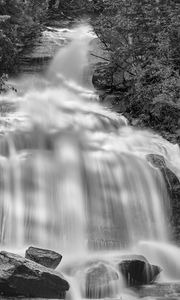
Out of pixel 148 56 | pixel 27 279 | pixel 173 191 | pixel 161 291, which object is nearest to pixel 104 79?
pixel 148 56

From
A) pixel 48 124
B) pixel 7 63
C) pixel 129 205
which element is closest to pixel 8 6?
pixel 7 63

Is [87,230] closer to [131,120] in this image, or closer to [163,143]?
[163,143]

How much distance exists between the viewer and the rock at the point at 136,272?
344 inches

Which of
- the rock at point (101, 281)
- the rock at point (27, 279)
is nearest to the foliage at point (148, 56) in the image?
the rock at point (101, 281)

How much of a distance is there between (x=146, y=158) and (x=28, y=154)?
3.20 metres

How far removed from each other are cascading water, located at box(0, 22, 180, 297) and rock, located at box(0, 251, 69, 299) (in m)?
0.63

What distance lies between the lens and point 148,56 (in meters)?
16.8

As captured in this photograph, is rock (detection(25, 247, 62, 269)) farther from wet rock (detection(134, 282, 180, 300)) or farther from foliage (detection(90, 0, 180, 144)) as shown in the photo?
foliage (detection(90, 0, 180, 144))

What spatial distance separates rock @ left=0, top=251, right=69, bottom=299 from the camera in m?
7.47

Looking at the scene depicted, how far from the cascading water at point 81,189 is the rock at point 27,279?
63 centimetres

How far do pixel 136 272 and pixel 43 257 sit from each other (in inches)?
71.9

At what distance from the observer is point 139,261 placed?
29.0 feet

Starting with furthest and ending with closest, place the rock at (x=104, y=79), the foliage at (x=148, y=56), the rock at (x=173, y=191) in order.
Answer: the rock at (x=104, y=79) < the foliage at (x=148, y=56) < the rock at (x=173, y=191)

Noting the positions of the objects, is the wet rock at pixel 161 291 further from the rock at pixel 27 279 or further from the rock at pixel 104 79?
the rock at pixel 104 79
